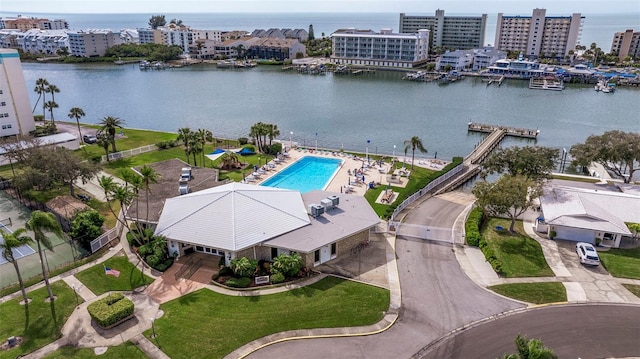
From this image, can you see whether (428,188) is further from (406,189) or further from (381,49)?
(381,49)

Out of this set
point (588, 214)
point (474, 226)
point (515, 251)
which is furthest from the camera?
point (474, 226)

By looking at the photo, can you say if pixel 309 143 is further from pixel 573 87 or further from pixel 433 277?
pixel 573 87

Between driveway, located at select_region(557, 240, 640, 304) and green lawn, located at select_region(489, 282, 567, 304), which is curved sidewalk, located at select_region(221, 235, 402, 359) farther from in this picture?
driveway, located at select_region(557, 240, 640, 304)

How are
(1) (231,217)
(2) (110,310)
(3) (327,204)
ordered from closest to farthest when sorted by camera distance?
→ (2) (110,310) → (1) (231,217) → (3) (327,204)

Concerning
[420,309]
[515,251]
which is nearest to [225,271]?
[420,309]

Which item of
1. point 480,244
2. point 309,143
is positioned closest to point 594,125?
point 309,143

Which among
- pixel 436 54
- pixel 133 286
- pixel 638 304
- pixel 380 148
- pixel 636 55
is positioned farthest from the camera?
pixel 436 54

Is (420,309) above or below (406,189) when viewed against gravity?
below
